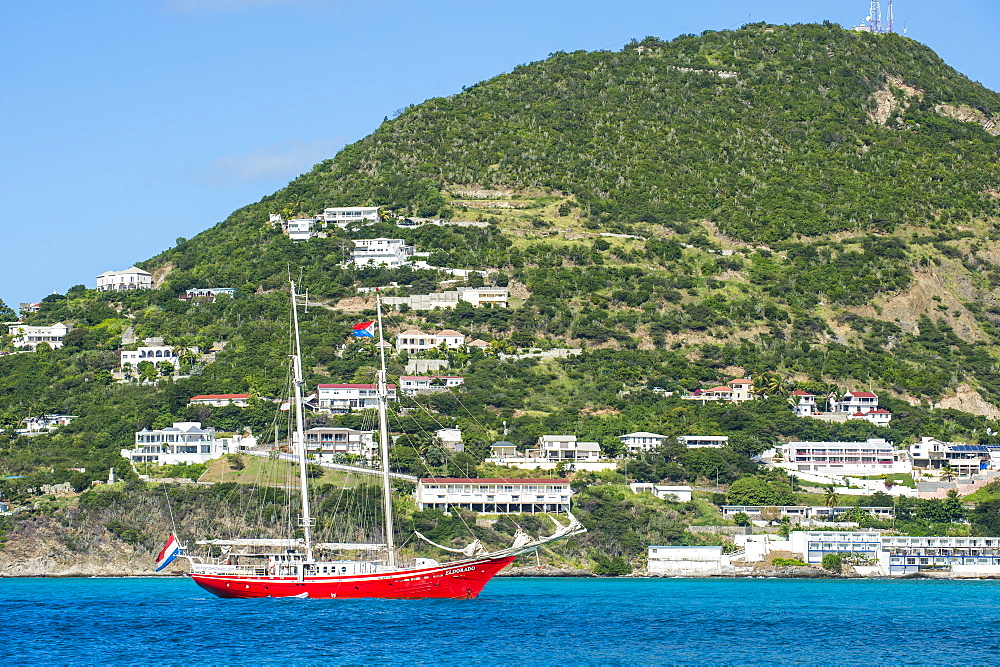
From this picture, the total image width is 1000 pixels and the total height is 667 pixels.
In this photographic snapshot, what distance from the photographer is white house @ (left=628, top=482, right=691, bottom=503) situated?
100m

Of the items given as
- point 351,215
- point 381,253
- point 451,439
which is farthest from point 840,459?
point 351,215

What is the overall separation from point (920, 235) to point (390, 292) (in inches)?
2580

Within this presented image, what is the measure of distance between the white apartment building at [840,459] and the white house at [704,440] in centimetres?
458

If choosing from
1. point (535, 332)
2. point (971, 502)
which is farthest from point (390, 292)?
point (971, 502)

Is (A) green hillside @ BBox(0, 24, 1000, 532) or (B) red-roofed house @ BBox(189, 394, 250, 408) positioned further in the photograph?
(A) green hillside @ BBox(0, 24, 1000, 532)

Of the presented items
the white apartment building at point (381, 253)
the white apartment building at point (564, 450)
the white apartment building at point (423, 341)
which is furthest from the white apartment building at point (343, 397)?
the white apartment building at point (381, 253)

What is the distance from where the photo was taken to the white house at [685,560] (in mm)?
91438

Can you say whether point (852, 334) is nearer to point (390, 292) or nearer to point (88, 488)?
point (390, 292)

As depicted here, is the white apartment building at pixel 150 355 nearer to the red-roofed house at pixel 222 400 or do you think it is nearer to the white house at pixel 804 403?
the red-roofed house at pixel 222 400

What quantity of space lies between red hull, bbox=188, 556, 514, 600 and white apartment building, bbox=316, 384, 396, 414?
171 feet

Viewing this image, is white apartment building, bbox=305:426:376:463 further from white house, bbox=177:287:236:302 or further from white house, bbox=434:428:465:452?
white house, bbox=177:287:236:302

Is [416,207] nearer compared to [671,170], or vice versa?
[416,207]

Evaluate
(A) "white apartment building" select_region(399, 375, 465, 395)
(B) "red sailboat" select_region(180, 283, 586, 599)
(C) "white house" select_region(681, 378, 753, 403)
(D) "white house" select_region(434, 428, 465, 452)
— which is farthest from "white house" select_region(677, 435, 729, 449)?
(B) "red sailboat" select_region(180, 283, 586, 599)

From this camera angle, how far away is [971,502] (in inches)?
4085
